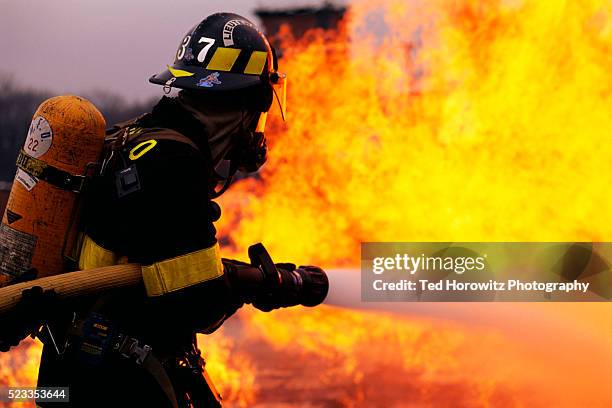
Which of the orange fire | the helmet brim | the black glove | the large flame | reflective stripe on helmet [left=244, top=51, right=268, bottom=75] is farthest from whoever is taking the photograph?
the large flame

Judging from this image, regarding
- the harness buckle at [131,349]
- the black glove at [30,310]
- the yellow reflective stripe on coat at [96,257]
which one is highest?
the yellow reflective stripe on coat at [96,257]

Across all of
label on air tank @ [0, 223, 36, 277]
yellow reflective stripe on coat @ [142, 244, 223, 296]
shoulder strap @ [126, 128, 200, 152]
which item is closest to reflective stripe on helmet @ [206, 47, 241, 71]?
shoulder strap @ [126, 128, 200, 152]

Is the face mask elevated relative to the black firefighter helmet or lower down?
lower down

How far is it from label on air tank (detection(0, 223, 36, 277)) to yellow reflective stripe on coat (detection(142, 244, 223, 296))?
0.38 metres

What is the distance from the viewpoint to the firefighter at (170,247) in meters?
2.87

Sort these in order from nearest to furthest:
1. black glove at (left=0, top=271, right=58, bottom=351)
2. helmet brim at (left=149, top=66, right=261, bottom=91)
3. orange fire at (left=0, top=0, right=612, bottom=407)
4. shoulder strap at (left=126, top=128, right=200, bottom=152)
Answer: black glove at (left=0, top=271, right=58, bottom=351) → shoulder strap at (left=126, top=128, right=200, bottom=152) → helmet brim at (left=149, top=66, right=261, bottom=91) → orange fire at (left=0, top=0, right=612, bottom=407)

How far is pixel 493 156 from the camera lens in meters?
12.1

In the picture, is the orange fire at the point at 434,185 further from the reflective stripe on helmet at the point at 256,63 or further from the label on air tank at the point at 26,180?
the label on air tank at the point at 26,180

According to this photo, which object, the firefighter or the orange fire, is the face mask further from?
the orange fire

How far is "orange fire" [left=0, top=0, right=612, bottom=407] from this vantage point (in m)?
8.16

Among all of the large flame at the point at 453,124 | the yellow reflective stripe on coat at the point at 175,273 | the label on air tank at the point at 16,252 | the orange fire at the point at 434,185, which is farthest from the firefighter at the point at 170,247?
the large flame at the point at 453,124

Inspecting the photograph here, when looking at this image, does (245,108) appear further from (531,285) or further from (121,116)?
(121,116)

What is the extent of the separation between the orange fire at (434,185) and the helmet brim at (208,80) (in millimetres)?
4300

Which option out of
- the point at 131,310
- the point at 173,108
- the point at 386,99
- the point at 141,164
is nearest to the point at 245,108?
the point at 173,108
